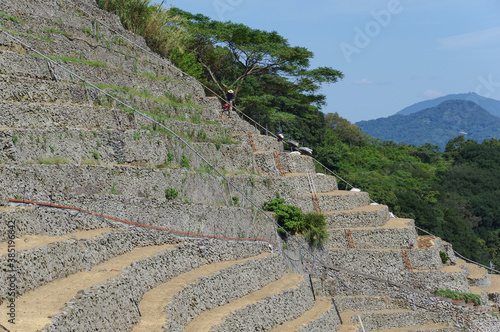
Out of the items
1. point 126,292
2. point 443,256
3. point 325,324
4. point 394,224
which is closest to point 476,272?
point 443,256

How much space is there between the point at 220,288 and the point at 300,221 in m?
8.43

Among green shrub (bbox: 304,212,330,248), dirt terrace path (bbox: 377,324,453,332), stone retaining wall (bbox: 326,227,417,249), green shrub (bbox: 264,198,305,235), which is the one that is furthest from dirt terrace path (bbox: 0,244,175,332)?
stone retaining wall (bbox: 326,227,417,249)

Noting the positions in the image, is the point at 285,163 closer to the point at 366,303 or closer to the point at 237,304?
the point at 366,303

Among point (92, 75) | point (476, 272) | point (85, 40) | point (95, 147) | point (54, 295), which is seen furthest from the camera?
point (476, 272)

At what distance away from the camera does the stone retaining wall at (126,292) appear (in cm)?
959

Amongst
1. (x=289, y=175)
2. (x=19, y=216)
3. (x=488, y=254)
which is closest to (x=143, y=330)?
(x=19, y=216)

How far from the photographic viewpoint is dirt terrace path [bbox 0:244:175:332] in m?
8.69

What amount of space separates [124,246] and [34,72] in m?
6.88

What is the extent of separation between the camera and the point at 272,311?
1636 centimetres

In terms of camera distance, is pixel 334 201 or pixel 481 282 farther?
pixel 481 282

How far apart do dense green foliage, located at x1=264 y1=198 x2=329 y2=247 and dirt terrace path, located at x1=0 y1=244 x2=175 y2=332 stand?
10.3m

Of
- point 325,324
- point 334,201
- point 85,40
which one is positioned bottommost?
point 325,324

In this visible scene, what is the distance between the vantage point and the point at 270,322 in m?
16.2

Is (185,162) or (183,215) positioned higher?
(185,162)
